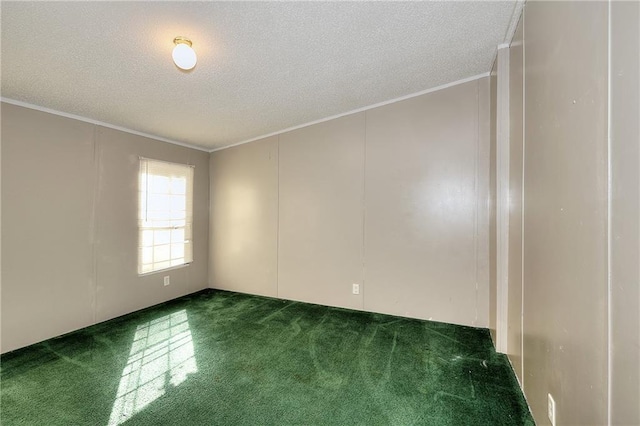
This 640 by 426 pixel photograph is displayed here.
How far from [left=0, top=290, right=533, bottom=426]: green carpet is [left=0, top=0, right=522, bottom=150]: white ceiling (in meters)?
2.39

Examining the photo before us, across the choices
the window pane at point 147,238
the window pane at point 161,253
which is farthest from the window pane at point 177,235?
the window pane at point 147,238

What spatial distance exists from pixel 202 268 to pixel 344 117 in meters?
3.32

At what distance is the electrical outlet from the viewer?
1240 mm

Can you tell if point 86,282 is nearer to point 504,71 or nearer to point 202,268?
point 202,268

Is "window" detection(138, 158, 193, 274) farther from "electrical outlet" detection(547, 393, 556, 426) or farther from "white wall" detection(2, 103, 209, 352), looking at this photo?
"electrical outlet" detection(547, 393, 556, 426)

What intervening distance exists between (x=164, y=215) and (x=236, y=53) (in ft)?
8.96

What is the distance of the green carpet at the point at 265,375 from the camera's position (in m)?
1.63

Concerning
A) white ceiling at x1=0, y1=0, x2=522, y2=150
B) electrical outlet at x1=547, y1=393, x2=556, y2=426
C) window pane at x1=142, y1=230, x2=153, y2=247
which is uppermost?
white ceiling at x1=0, y1=0, x2=522, y2=150

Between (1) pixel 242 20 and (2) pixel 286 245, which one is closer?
(1) pixel 242 20

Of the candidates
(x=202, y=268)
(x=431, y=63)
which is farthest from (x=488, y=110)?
(x=202, y=268)

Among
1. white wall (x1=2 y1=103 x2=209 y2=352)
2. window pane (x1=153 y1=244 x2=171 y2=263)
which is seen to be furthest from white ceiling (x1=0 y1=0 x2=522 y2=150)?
window pane (x1=153 y1=244 x2=171 y2=263)

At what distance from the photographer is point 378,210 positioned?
3.17 meters

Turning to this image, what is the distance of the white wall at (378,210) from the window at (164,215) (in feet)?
2.46

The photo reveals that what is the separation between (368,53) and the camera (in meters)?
2.12
